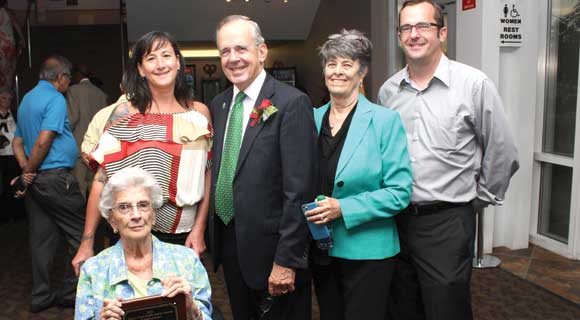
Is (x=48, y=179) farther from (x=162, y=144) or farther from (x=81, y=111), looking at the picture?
(x=162, y=144)

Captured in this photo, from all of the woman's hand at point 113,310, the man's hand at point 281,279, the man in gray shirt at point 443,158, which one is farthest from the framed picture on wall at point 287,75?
the woman's hand at point 113,310

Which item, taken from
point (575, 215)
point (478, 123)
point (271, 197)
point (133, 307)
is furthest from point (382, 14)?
point (133, 307)

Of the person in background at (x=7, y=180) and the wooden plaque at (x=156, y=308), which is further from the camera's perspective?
the person in background at (x=7, y=180)

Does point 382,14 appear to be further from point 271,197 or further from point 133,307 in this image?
point 133,307

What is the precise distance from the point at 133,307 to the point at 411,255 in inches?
48.6

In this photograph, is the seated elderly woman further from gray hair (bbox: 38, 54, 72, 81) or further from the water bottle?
gray hair (bbox: 38, 54, 72, 81)

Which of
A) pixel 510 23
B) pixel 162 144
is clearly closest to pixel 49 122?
pixel 162 144

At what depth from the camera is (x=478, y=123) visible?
2.39 m

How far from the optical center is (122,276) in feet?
6.31

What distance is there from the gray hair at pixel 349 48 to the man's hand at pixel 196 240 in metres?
0.88

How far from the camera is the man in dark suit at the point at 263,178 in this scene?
2107mm

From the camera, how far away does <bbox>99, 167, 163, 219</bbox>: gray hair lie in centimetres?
195

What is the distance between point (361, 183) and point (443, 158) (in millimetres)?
393

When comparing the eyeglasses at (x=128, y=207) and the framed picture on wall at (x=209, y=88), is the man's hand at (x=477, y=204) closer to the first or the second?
the eyeglasses at (x=128, y=207)
